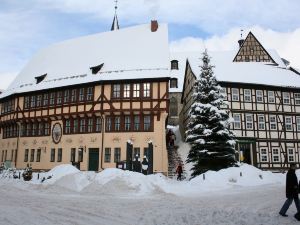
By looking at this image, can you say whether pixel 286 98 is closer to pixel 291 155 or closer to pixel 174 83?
pixel 291 155

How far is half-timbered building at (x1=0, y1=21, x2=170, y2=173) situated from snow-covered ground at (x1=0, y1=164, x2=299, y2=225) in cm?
849

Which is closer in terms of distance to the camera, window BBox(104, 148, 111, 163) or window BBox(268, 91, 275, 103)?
window BBox(104, 148, 111, 163)

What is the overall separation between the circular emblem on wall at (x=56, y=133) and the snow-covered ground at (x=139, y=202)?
38.4ft

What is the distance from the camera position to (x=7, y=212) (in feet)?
35.1

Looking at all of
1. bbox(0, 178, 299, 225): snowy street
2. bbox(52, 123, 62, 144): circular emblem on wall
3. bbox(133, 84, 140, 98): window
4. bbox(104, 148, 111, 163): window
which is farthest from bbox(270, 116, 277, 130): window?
bbox(52, 123, 62, 144): circular emblem on wall

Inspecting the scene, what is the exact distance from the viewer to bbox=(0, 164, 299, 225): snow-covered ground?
10016 millimetres

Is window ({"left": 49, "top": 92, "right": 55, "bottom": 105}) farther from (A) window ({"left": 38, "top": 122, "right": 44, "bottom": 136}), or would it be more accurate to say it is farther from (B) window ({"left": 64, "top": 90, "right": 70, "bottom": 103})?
(A) window ({"left": 38, "top": 122, "right": 44, "bottom": 136})

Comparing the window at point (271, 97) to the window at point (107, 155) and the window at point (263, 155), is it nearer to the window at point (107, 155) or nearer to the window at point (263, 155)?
the window at point (263, 155)

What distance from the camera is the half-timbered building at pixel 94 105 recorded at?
3070 cm

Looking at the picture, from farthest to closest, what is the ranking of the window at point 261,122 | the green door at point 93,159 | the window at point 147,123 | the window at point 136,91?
the window at point 261,122 → the green door at point 93,159 → the window at point 136,91 → the window at point 147,123

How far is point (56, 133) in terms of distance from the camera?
112 ft

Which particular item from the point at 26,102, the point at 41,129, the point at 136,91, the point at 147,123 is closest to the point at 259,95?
the point at 147,123

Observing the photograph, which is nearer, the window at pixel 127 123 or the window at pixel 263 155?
the window at pixel 127 123

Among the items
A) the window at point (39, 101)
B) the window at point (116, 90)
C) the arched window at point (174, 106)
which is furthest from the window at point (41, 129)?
the arched window at point (174, 106)
